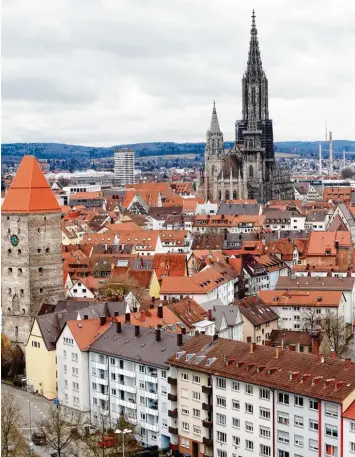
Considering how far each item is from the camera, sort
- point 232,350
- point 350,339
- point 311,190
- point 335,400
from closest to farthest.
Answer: point 335,400 → point 232,350 → point 350,339 → point 311,190

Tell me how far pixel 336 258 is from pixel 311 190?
11479 centimetres

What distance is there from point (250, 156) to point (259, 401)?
112 meters

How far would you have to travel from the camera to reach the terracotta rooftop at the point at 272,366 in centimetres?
3084

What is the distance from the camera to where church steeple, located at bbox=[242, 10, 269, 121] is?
488 ft

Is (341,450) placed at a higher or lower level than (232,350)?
lower

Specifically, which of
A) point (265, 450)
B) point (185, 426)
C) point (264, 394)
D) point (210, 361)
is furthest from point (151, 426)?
point (264, 394)

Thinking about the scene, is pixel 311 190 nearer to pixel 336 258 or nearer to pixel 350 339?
pixel 336 258

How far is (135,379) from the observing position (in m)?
39.4

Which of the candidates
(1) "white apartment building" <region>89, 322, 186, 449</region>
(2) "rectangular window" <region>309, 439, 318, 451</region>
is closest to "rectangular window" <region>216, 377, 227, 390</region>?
(1) "white apartment building" <region>89, 322, 186, 449</region>

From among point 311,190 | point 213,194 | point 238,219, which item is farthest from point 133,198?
point 311,190

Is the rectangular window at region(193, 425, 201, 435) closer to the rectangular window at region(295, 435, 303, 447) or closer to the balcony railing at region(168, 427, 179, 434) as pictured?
the balcony railing at region(168, 427, 179, 434)

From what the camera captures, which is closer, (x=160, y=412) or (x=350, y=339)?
(x=160, y=412)

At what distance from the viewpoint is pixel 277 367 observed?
33.4 m

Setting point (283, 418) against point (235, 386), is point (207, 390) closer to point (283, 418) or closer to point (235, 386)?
point (235, 386)
